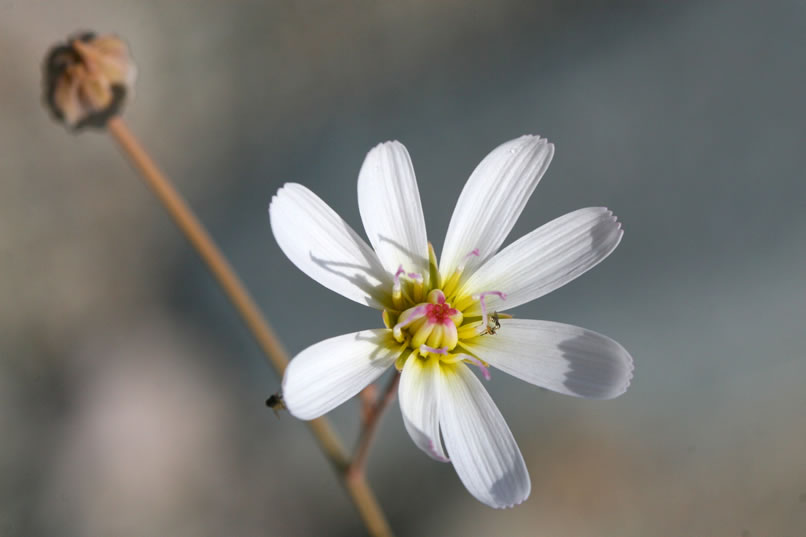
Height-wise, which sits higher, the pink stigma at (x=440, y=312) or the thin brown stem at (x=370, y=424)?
the pink stigma at (x=440, y=312)

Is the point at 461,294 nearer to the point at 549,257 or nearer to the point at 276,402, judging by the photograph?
the point at 549,257

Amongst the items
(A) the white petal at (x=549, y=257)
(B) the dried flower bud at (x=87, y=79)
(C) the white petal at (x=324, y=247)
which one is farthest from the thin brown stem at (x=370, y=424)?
(B) the dried flower bud at (x=87, y=79)

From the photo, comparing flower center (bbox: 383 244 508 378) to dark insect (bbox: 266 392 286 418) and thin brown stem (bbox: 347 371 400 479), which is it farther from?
dark insect (bbox: 266 392 286 418)

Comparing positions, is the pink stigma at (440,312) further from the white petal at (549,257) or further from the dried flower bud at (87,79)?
the dried flower bud at (87,79)

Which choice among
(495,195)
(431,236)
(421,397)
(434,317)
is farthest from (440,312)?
(431,236)

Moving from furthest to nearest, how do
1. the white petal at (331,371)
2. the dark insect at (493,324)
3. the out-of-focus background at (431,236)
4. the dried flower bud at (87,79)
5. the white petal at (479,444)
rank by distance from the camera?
the out-of-focus background at (431,236) → the dried flower bud at (87,79) → the dark insect at (493,324) → the white petal at (479,444) → the white petal at (331,371)

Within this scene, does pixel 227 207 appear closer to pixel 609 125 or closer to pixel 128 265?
pixel 128 265

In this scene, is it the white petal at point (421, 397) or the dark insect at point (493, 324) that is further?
the dark insect at point (493, 324)
